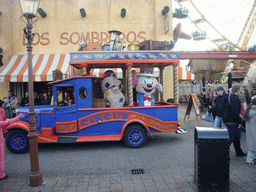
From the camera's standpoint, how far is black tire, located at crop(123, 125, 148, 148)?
605 centimetres

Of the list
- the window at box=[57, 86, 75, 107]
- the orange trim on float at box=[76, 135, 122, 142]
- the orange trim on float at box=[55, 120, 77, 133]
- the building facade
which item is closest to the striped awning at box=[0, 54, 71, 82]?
the building facade

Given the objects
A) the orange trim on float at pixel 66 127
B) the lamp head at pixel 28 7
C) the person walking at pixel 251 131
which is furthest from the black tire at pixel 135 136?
the lamp head at pixel 28 7

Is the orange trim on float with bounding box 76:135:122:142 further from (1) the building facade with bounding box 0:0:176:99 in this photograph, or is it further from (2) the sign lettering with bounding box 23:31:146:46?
(2) the sign lettering with bounding box 23:31:146:46

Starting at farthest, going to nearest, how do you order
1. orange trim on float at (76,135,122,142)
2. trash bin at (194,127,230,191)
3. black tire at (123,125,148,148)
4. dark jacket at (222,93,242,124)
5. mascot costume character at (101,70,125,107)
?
mascot costume character at (101,70,125,107), black tire at (123,125,148,148), orange trim on float at (76,135,122,142), dark jacket at (222,93,242,124), trash bin at (194,127,230,191)

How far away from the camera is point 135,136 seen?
20.0 feet

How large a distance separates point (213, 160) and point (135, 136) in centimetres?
298

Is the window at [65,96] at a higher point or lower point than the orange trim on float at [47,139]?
higher

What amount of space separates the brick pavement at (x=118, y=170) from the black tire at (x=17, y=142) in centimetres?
20

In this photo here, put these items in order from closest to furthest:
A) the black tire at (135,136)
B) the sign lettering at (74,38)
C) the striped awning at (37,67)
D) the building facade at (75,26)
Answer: the black tire at (135,136)
the striped awning at (37,67)
the building facade at (75,26)
the sign lettering at (74,38)

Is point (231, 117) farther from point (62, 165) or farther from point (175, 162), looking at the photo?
point (62, 165)

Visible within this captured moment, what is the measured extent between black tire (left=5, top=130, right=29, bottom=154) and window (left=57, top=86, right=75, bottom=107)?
4.25 ft

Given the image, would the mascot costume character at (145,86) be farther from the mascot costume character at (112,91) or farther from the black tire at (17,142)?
the black tire at (17,142)

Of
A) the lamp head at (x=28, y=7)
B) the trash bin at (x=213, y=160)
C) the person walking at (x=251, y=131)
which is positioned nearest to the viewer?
the trash bin at (x=213, y=160)

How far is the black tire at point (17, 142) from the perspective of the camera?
581 centimetres
